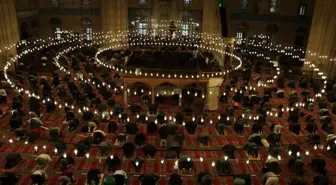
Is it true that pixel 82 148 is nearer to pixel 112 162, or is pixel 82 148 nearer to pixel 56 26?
pixel 112 162

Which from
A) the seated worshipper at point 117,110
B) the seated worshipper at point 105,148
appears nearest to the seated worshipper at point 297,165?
the seated worshipper at point 105,148

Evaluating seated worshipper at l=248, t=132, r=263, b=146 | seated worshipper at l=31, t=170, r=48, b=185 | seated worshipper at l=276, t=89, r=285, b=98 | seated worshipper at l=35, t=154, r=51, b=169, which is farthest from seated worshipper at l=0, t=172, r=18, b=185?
seated worshipper at l=276, t=89, r=285, b=98

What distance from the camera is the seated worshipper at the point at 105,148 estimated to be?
1159 cm

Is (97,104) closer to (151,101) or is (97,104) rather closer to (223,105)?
(151,101)

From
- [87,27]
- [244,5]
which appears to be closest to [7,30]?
[87,27]

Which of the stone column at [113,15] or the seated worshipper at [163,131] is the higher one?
the stone column at [113,15]

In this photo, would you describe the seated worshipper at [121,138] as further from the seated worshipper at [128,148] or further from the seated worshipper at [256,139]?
the seated worshipper at [256,139]

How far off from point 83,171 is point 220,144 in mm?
5685

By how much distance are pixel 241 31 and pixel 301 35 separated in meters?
5.85

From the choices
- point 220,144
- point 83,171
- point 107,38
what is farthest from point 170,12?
point 83,171

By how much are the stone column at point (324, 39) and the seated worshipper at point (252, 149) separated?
500 inches

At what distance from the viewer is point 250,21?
32.6 meters

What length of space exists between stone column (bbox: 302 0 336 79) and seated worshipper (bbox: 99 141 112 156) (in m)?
16.9

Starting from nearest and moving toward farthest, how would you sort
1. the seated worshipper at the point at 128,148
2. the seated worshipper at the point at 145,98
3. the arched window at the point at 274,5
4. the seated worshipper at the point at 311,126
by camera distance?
the seated worshipper at the point at 128,148 → the seated worshipper at the point at 311,126 → the seated worshipper at the point at 145,98 → the arched window at the point at 274,5
